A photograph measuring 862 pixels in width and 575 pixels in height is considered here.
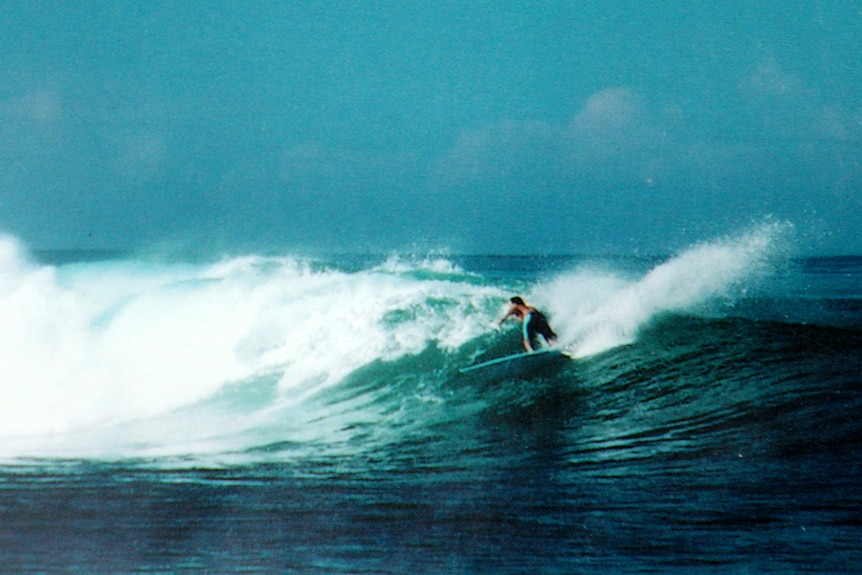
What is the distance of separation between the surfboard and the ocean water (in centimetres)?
13

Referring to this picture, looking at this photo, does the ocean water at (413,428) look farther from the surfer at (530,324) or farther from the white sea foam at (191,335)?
the surfer at (530,324)

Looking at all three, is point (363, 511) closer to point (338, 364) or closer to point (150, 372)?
point (338, 364)

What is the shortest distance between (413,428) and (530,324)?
90.0 inches

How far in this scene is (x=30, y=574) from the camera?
419cm

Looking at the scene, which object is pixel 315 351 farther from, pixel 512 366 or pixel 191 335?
pixel 512 366

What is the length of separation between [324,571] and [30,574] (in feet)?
5.40

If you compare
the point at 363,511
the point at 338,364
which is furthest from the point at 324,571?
the point at 338,364

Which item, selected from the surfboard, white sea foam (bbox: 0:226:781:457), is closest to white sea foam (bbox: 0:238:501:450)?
white sea foam (bbox: 0:226:781:457)

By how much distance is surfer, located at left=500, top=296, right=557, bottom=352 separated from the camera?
8680 millimetres

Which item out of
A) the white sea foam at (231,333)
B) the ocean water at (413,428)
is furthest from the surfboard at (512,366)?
the white sea foam at (231,333)

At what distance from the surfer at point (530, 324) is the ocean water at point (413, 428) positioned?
40cm

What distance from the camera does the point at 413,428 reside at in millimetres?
7074

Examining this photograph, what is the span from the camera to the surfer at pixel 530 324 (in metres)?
8.68

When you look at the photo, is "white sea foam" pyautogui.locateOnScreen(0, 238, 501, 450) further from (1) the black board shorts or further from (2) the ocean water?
(1) the black board shorts
